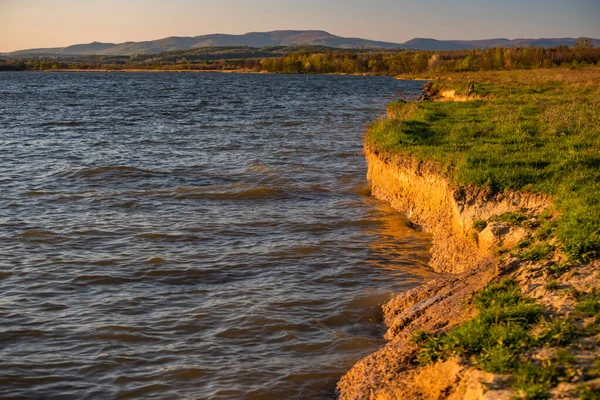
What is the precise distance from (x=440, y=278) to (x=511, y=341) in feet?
11.6

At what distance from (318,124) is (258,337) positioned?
2609 centimetres

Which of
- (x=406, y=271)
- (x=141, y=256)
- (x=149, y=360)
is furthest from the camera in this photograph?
(x=141, y=256)

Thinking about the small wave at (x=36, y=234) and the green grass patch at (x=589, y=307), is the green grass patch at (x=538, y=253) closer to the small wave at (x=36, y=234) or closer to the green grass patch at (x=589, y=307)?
the green grass patch at (x=589, y=307)

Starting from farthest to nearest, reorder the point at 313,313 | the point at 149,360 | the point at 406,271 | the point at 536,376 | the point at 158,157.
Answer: the point at 158,157, the point at 406,271, the point at 313,313, the point at 149,360, the point at 536,376

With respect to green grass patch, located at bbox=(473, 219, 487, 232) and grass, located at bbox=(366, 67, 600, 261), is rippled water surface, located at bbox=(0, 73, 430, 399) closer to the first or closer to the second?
green grass patch, located at bbox=(473, 219, 487, 232)

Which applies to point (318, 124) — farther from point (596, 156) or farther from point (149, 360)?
point (149, 360)

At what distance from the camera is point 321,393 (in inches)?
276

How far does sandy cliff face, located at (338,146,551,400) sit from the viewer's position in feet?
19.3

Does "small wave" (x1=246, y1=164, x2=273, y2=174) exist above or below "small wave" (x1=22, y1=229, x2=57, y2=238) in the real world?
above

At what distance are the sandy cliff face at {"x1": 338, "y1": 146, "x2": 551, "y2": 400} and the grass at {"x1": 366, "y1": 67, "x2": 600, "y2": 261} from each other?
12.8 inches

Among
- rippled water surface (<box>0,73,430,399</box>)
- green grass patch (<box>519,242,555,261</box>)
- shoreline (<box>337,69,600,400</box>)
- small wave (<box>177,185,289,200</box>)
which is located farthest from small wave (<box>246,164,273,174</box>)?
green grass patch (<box>519,242,555,261</box>)

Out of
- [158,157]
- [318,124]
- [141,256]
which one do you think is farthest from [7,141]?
[141,256]

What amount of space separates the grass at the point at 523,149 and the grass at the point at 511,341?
1.34 meters

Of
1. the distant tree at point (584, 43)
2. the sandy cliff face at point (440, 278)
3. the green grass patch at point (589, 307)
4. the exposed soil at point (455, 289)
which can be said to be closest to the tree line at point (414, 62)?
the distant tree at point (584, 43)
